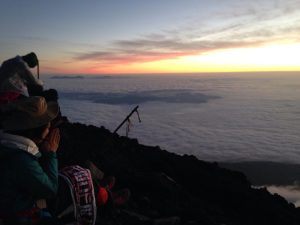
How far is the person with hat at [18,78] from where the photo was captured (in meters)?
3.66

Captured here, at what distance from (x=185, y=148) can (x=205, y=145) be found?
2124mm

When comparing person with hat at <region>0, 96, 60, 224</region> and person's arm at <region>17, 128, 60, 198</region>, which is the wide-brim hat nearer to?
person with hat at <region>0, 96, 60, 224</region>

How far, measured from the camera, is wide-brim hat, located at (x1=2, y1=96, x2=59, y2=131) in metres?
2.97

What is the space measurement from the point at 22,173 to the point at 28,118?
0.44m

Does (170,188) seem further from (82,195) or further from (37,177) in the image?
(37,177)

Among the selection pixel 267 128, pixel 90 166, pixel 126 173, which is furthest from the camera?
pixel 267 128

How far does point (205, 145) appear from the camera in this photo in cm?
2789

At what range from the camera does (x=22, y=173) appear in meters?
2.81

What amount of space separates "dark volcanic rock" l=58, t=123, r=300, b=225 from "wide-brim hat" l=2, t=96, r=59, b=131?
111 inches

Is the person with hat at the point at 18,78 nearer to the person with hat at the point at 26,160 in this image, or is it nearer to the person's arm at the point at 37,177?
the person with hat at the point at 26,160

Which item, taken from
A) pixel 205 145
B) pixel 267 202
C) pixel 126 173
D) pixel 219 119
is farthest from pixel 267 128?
pixel 126 173

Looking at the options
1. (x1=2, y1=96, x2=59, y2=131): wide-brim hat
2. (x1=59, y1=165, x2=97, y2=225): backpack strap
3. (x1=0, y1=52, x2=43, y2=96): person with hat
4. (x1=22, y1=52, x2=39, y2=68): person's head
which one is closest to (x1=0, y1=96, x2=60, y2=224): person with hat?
(x1=2, y1=96, x2=59, y2=131): wide-brim hat

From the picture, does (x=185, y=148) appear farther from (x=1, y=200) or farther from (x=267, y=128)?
(x=1, y=200)

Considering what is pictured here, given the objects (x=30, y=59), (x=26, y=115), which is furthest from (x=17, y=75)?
(x=26, y=115)
